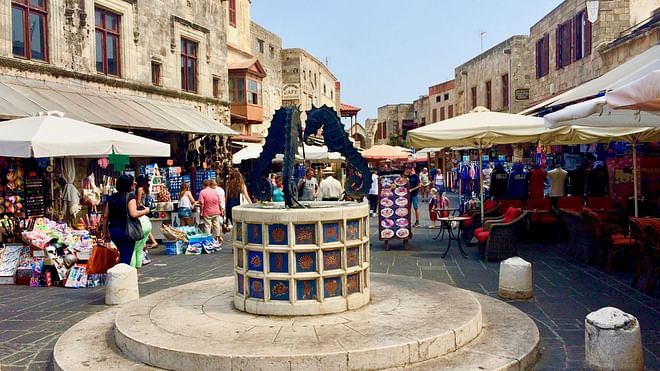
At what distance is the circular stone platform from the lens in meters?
4.37

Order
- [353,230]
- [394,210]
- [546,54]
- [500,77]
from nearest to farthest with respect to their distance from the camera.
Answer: [353,230] < [394,210] < [546,54] < [500,77]

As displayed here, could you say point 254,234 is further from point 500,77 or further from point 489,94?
point 489,94

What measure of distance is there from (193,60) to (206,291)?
1696 cm

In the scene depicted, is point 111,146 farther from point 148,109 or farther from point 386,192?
point 148,109

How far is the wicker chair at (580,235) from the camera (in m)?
8.82

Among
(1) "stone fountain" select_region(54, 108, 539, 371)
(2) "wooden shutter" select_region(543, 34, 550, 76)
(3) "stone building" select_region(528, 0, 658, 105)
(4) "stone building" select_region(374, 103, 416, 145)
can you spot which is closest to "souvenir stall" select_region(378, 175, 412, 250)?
(1) "stone fountain" select_region(54, 108, 539, 371)

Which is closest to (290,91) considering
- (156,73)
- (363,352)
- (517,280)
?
(156,73)

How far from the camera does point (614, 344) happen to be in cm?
429

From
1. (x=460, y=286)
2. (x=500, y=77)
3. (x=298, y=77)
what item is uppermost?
(x=298, y=77)

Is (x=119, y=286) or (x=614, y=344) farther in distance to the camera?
(x=119, y=286)

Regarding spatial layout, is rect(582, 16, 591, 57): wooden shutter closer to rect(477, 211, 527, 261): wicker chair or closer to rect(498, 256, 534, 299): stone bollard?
rect(477, 211, 527, 261): wicker chair

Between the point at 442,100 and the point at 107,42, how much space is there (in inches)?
1314

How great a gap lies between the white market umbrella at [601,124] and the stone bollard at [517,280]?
196 cm

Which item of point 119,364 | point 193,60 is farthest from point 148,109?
point 119,364
